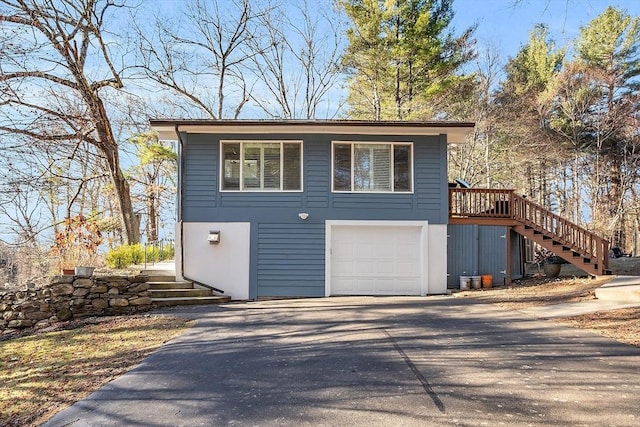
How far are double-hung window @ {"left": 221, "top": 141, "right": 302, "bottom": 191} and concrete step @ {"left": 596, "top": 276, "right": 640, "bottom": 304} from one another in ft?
22.6

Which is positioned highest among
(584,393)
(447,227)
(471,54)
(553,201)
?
(471,54)

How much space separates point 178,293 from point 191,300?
0.39 meters

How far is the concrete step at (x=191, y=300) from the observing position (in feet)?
30.5

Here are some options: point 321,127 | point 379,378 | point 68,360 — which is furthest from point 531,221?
point 68,360

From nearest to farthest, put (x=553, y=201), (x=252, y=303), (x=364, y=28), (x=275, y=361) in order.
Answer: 1. (x=275, y=361)
2. (x=252, y=303)
3. (x=364, y=28)
4. (x=553, y=201)

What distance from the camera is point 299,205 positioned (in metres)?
10.8

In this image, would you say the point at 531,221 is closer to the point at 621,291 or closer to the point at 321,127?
the point at 621,291

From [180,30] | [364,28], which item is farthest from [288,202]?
[180,30]

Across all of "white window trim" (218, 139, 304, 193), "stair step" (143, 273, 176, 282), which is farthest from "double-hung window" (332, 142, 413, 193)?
A: "stair step" (143, 273, 176, 282)

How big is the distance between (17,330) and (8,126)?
6.22 metres

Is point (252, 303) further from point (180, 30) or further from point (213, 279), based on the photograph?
point (180, 30)

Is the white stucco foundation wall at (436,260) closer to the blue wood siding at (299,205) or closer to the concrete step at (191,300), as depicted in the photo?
the blue wood siding at (299,205)

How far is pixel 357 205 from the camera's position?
10836mm

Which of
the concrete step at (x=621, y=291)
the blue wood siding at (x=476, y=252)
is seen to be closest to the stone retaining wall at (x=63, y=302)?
the blue wood siding at (x=476, y=252)
